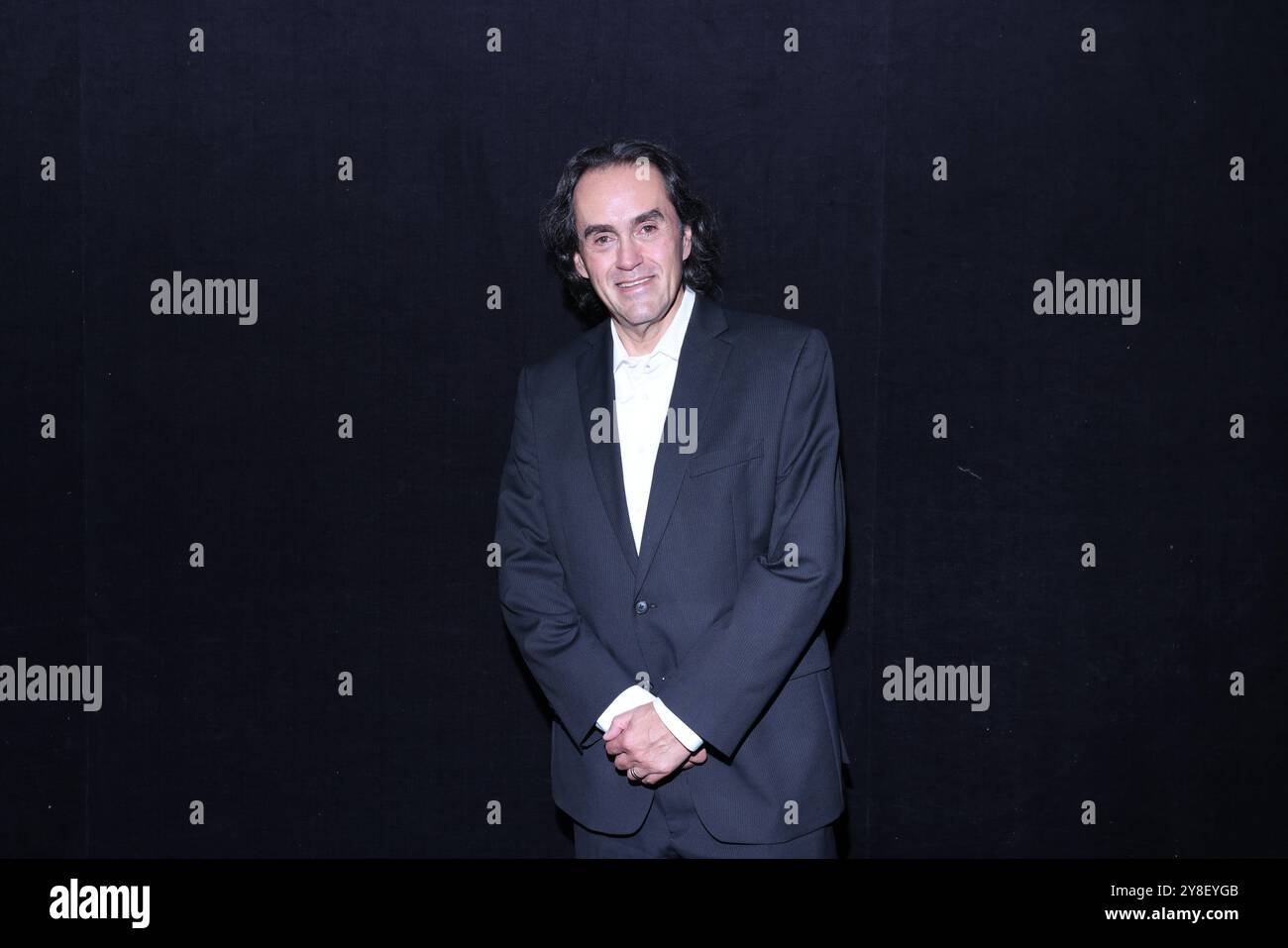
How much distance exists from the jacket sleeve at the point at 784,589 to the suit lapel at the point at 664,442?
0.15 meters

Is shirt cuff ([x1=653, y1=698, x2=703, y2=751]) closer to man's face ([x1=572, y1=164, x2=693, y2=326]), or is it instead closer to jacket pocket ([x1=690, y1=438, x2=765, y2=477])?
jacket pocket ([x1=690, y1=438, x2=765, y2=477])

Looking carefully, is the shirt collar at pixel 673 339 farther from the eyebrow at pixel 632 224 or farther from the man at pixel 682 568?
the eyebrow at pixel 632 224

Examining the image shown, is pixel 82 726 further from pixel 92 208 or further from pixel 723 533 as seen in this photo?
pixel 723 533

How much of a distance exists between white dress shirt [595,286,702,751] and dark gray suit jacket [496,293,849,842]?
37mm

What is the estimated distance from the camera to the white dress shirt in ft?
6.62

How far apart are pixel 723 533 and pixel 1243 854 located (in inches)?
77.2

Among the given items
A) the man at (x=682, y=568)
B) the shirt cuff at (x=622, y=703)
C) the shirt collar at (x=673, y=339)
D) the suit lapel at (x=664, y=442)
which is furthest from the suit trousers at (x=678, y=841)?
the shirt collar at (x=673, y=339)

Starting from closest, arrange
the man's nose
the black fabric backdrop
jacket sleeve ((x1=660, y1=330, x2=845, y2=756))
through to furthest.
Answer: jacket sleeve ((x1=660, y1=330, x2=845, y2=756)) → the man's nose → the black fabric backdrop

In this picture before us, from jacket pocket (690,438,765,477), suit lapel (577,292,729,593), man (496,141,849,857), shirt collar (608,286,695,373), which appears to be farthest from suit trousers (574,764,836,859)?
shirt collar (608,286,695,373)

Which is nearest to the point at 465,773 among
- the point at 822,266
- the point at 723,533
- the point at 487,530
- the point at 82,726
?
the point at 487,530

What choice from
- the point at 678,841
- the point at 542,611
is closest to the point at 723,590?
the point at 542,611

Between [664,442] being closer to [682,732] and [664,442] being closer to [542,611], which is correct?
[542,611]

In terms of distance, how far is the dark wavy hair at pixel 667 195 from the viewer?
2084 millimetres

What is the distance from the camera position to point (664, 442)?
197 cm
